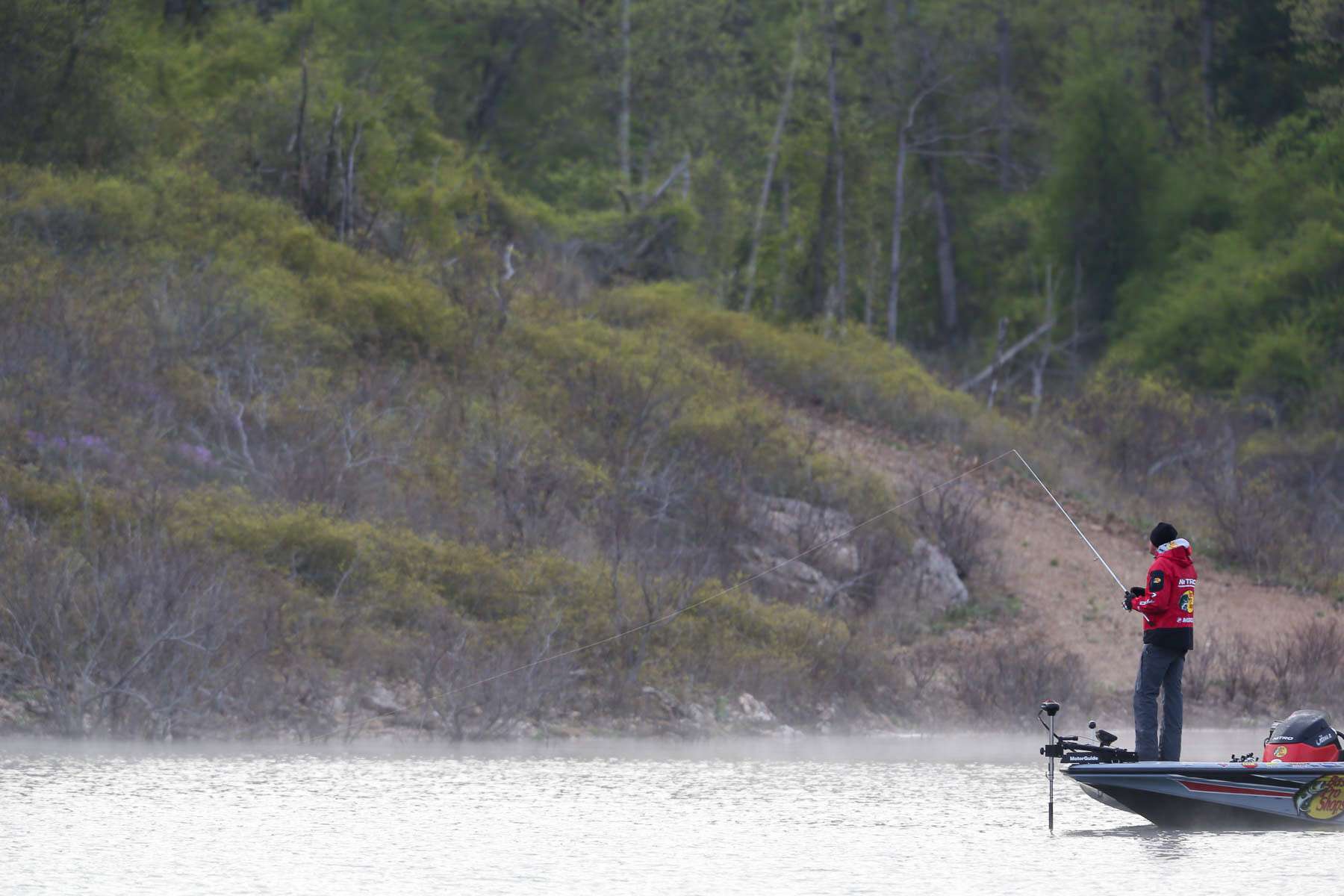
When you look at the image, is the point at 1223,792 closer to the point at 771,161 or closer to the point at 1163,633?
the point at 1163,633

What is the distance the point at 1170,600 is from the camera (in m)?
13.8

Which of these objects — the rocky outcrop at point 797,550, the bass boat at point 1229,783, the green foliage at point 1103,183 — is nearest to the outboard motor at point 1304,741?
the bass boat at point 1229,783

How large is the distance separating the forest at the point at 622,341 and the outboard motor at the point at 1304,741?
9372 millimetres

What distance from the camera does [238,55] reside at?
40.8m

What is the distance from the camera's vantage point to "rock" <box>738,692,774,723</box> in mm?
22859

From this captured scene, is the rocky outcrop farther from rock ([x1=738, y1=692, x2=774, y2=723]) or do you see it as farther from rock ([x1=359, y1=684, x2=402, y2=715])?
rock ([x1=359, y1=684, x2=402, y2=715])

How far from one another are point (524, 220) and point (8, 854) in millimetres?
31245

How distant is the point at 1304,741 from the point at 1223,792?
0.92 meters

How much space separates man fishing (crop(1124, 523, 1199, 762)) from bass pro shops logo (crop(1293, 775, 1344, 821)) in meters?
0.99

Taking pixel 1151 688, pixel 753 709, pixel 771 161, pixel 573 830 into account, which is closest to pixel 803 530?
pixel 753 709

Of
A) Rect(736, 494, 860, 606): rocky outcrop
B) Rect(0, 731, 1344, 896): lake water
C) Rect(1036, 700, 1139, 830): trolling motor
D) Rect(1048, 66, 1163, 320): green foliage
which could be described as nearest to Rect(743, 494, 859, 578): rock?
Rect(736, 494, 860, 606): rocky outcrop

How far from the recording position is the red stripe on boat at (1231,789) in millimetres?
13242

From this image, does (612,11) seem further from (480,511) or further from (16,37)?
(480,511)

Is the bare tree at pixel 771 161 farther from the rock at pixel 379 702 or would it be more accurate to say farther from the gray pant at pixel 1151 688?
the gray pant at pixel 1151 688
